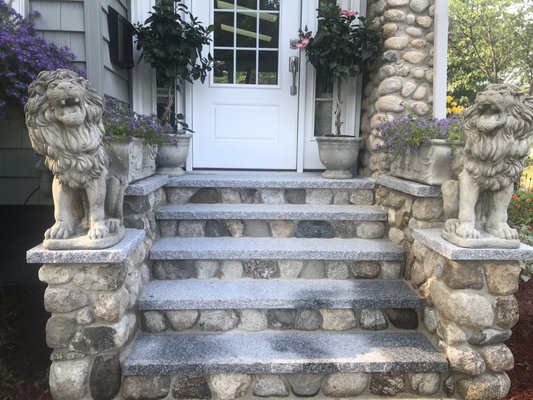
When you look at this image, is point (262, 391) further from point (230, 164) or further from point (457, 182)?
point (230, 164)

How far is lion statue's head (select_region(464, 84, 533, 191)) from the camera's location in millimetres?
1925

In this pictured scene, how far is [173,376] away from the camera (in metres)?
2.02

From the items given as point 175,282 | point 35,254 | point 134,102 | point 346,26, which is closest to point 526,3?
point 346,26

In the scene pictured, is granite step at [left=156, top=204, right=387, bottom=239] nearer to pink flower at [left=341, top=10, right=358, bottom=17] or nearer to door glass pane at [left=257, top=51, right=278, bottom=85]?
door glass pane at [left=257, top=51, right=278, bottom=85]

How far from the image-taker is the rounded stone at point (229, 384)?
6.65 feet

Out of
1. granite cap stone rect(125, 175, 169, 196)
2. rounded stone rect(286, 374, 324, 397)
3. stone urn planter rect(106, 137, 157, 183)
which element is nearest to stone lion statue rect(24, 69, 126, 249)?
stone urn planter rect(106, 137, 157, 183)

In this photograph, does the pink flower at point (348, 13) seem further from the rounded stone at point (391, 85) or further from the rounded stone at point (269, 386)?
the rounded stone at point (269, 386)

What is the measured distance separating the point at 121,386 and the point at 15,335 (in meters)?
1.00

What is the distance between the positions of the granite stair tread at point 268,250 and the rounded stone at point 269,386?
737 millimetres

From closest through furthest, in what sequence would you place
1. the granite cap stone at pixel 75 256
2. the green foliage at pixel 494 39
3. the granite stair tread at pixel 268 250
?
the granite cap stone at pixel 75 256
the granite stair tread at pixel 268 250
the green foliage at pixel 494 39

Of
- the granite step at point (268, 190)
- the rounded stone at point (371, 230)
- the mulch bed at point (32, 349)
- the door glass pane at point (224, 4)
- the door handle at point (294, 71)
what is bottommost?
the mulch bed at point (32, 349)

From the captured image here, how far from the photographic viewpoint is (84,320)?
1951 millimetres

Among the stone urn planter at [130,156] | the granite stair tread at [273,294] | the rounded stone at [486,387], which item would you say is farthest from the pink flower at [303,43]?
the rounded stone at [486,387]

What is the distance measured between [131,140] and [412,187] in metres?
1.67
